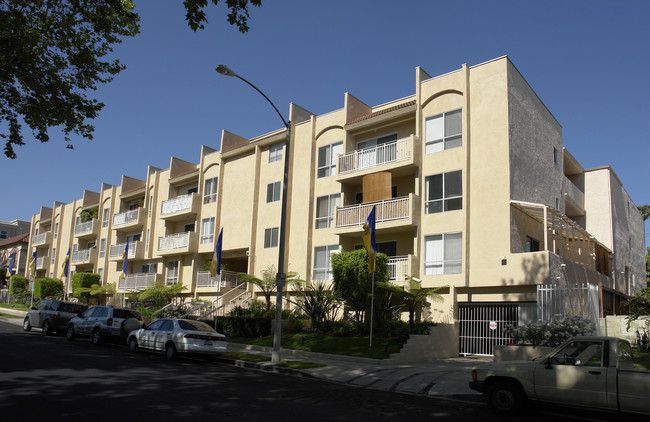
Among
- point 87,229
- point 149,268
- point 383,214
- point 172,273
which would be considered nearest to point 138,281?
point 149,268

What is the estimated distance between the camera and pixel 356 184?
2689 cm

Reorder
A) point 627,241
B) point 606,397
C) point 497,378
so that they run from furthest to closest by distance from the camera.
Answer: point 627,241 < point 497,378 < point 606,397

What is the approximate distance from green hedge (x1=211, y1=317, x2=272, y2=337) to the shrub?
12640 mm

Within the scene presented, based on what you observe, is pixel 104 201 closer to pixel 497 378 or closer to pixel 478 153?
pixel 478 153

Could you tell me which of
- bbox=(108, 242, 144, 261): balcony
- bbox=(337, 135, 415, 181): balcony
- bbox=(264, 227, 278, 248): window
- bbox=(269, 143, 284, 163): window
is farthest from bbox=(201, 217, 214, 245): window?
bbox=(337, 135, 415, 181): balcony

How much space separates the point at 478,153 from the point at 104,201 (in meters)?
38.5

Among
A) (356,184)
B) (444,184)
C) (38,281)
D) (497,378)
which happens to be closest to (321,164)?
(356,184)

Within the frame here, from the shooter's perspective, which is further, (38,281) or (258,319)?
(38,281)

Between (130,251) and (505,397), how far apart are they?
118ft

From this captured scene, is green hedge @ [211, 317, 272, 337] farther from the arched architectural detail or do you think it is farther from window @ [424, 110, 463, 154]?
the arched architectural detail

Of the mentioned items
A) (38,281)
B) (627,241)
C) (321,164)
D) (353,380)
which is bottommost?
(353,380)

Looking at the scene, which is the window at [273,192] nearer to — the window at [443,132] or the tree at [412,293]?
the window at [443,132]

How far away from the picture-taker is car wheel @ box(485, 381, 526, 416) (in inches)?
368

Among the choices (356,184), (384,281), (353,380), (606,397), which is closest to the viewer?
(606,397)
